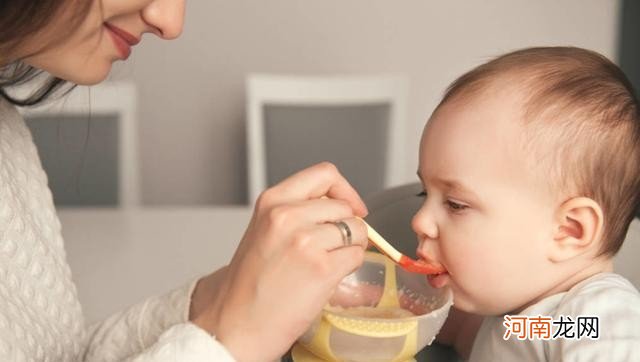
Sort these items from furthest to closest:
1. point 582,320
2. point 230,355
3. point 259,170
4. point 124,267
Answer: point 259,170 → point 124,267 → point 582,320 → point 230,355

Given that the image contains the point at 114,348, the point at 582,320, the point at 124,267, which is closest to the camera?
the point at 582,320

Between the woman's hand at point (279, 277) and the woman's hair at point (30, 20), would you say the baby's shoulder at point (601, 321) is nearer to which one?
the woman's hand at point (279, 277)

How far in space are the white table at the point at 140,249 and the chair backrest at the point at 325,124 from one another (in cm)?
76

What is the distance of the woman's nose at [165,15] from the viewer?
32.4 inches

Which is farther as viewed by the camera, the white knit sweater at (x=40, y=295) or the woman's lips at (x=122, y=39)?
the white knit sweater at (x=40, y=295)

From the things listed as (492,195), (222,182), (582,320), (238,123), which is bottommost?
(222,182)

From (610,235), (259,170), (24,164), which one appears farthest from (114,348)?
(259,170)

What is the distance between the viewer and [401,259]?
3.17ft

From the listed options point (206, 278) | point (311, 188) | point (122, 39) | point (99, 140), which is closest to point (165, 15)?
point (122, 39)

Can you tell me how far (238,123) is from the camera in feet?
10.1

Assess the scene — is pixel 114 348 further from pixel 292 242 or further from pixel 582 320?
pixel 582 320

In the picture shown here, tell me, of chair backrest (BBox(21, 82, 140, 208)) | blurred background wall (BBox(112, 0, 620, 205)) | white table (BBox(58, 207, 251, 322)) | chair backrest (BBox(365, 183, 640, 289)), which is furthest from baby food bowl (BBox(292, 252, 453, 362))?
blurred background wall (BBox(112, 0, 620, 205))

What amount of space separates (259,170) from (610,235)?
166 cm

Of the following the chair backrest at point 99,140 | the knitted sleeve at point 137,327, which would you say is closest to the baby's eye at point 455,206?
the knitted sleeve at point 137,327
